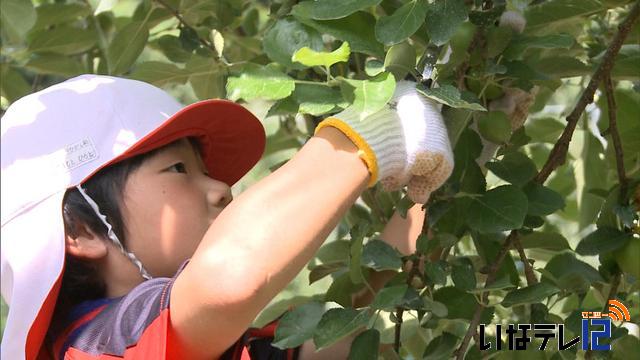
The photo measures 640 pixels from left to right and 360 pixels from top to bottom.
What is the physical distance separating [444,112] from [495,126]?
75 mm

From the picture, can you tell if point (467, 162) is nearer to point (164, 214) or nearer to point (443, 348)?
point (443, 348)

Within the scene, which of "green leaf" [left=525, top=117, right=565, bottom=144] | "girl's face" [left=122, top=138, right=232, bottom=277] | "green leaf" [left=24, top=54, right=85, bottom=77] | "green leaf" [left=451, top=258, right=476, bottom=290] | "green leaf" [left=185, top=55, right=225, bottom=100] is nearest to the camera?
"green leaf" [left=451, top=258, right=476, bottom=290]

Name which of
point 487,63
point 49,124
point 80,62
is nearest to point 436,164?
point 487,63

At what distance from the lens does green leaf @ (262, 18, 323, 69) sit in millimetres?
1349

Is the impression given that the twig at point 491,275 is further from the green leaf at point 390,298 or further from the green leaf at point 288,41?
the green leaf at point 288,41

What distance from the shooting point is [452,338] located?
1503 mm

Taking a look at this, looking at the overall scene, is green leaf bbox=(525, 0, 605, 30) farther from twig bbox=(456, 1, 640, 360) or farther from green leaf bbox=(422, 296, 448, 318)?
green leaf bbox=(422, 296, 448, 318)

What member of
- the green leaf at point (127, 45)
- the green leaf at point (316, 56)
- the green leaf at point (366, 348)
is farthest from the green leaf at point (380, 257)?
the green leaf at point (127, 45)

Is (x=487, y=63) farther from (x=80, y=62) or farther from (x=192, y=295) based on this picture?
(x=80, y=62)

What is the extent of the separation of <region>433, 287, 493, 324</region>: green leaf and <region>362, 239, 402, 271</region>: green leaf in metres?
0.12

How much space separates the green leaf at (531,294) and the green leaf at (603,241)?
0.17 meters

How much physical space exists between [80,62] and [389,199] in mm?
720

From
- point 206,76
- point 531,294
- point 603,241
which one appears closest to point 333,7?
point 531,294

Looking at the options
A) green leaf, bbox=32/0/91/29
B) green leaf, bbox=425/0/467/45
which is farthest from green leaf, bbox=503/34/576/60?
green leaf, bbox=32/0/91/29
